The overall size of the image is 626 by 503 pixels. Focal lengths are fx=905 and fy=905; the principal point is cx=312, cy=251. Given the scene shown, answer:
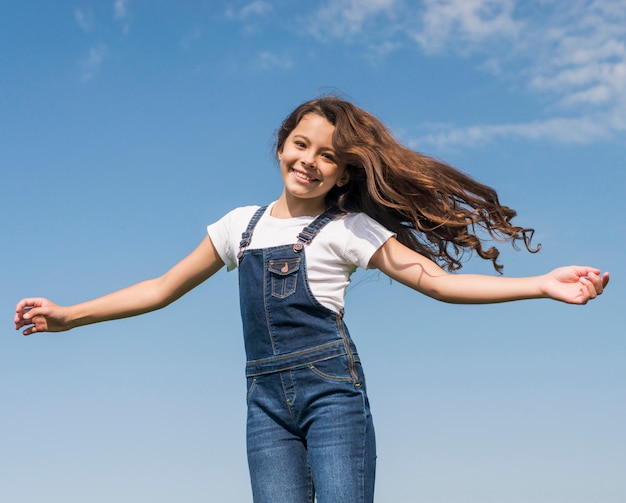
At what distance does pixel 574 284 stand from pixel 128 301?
235 cm

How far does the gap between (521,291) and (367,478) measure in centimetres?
112

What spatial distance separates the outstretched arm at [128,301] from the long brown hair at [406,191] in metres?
0.76

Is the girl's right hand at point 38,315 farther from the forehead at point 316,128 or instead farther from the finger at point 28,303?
the forehead at point 316,128

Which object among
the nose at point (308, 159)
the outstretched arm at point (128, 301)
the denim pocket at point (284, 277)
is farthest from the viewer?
the outstretched arm at point (128, 301)

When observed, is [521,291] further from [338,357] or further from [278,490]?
[278,490]

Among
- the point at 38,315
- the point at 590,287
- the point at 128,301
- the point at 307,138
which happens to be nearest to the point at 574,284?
the point at 590,287

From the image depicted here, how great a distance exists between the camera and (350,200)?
4738 millimetres

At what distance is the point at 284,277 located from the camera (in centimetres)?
438

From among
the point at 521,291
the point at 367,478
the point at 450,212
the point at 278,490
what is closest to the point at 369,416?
the point at 367,478

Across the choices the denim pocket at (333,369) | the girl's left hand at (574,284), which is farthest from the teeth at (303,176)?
the girl's left hand at (574,284)

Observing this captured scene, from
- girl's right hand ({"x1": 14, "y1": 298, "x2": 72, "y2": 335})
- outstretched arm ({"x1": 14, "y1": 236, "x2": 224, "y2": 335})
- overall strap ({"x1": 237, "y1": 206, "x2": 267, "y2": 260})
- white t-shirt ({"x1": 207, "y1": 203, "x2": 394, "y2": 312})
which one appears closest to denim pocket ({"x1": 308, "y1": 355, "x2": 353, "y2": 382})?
white t-shirt ({"x1": 207, "y1": 203, "x2": 394, "y2": 312})

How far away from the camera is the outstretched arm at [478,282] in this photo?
3902 mm

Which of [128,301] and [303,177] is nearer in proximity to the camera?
[303,177]

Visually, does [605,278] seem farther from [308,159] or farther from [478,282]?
[308,159]
